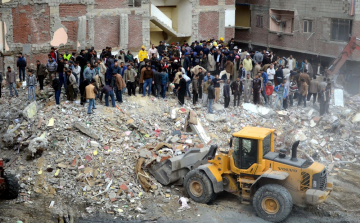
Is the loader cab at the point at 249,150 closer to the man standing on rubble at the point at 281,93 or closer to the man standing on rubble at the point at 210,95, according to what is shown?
the man standing on rubble at the point at 210,95

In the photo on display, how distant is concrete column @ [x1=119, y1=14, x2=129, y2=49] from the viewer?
2862 centimetres

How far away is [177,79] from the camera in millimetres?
21891

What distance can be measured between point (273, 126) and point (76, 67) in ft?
28.2

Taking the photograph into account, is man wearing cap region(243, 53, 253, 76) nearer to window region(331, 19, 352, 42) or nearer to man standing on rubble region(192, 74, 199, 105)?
man standing on rubble region(192, 74, 199, 105)

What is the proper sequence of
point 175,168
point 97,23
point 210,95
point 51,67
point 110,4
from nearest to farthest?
point 175,168 < point 210,95 < point 51,67 < point 97,23 < point 110,4

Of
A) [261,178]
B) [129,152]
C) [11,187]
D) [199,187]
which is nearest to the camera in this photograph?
[261,178]

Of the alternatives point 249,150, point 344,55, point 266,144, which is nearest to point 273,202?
point 249,150

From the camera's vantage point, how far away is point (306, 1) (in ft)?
105

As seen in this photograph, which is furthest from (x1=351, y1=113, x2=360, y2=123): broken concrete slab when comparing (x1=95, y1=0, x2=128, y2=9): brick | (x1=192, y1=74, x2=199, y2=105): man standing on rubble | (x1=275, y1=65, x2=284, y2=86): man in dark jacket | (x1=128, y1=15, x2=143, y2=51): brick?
(x1=95, y1=0, x2=128, y2=9): brick

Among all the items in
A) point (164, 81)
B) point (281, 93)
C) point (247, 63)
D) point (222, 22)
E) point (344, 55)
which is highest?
point (222, 22)

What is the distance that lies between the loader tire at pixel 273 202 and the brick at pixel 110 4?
17.2 metres

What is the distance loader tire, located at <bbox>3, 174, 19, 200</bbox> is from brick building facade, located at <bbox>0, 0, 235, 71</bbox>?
11858 mm

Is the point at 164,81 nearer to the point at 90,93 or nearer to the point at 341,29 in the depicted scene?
the point at 90,93

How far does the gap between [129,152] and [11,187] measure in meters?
4.27
